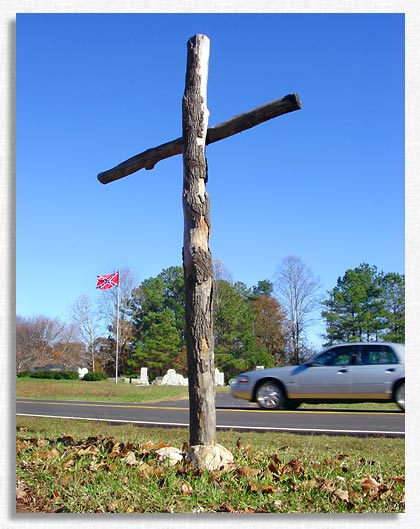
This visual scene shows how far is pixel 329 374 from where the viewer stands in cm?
656

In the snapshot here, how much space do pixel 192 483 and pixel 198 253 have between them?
130 cm

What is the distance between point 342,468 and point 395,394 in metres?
2.57

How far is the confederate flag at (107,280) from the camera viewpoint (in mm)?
12797

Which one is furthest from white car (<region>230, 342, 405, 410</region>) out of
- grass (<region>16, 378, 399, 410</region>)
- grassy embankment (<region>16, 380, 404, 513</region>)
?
grass (<region>16, 378, 399, 410</region>)

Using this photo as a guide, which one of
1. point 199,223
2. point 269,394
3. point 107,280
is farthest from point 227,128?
point 107,280

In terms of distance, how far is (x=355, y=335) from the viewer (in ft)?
21.5

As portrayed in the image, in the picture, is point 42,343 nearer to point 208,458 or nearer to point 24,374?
point 24,374

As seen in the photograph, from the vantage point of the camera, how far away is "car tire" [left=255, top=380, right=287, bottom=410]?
24.2 feet

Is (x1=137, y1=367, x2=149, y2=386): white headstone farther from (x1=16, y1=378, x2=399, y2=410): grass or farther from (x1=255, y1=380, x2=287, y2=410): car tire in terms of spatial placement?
(x1=255, y1=380, x2=287, y2=410): car tire

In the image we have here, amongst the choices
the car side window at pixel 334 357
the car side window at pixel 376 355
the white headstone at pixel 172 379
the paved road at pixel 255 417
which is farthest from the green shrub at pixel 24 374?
the car side window at pixel 376 355

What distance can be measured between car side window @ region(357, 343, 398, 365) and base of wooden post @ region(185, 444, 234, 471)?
9.60 feet
